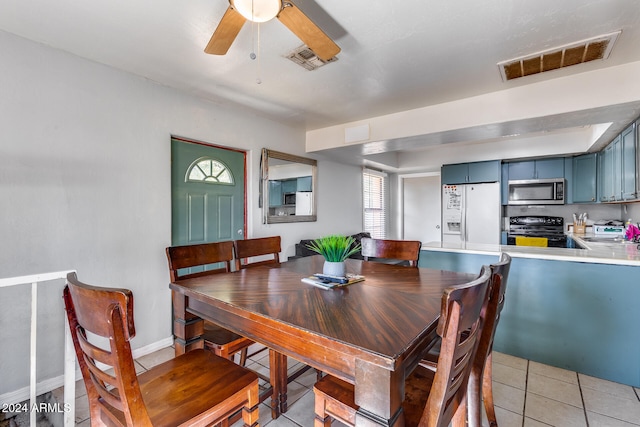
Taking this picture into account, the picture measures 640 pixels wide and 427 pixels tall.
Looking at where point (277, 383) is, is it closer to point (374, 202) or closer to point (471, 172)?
point (374, 202)

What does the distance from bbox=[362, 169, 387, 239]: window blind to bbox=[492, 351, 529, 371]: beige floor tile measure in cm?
330

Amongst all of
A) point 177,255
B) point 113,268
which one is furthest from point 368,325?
point 113,268

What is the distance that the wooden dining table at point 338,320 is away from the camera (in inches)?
34.0

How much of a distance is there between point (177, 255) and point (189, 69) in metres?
1.58

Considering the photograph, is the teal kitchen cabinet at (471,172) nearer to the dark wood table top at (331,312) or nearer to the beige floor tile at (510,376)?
the beige floor tile at (510,376)

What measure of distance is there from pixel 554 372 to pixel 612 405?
1.33ft

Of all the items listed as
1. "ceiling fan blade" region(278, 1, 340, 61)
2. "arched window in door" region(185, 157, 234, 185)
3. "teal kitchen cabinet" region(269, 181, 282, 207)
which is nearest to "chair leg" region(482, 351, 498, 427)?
"ceiling fan blade" region(278, 1, 340, 61)

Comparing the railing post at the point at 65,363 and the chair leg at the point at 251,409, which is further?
the railing post at the point at 65,363

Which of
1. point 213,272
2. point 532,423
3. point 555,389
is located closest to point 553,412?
point 532,423

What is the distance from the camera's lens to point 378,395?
33.4 inches

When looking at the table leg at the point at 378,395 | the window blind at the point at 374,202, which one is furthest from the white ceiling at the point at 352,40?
the window blind at the point at 374,202

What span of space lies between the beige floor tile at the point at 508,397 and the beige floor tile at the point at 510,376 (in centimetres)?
6

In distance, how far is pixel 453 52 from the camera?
2.12 meters

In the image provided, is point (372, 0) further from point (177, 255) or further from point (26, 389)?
point (26, 389)
